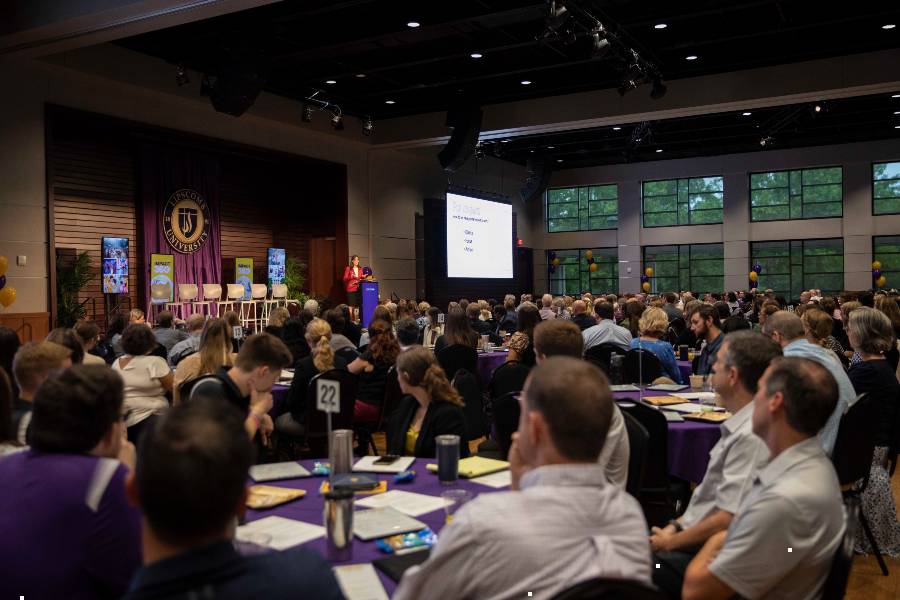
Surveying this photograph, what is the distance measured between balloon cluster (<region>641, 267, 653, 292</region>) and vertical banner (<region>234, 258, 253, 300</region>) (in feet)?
35.3

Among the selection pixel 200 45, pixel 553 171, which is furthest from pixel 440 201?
pixel 200 45

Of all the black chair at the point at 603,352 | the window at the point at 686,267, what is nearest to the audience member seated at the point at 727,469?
the black chair at the point at 603,352

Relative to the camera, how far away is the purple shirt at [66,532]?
5.36ft

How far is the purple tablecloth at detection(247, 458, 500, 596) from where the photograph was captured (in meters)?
2.08

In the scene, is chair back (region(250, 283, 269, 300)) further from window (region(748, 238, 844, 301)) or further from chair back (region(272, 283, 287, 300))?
window (region(748, 238, 844, 301))

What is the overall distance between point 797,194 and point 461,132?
10.7 meters

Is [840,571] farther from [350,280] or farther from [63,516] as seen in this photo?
[350,280]

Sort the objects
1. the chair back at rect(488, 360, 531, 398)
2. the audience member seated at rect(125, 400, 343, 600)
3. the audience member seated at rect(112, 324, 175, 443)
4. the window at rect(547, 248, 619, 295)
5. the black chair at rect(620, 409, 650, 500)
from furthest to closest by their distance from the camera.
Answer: the window at rect(547, 248, 619, 295), the chair back at rect(488, 360, 531, 398), the audience member seated at rect(112, 324, 175, 443), the black chair at rect(620, 409, 650, 500), the audience member seated at rect(125, 400, 343, 600)

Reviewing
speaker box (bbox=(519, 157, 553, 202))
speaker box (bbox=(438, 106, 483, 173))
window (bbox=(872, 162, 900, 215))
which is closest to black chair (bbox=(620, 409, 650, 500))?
speaker box (bbox=(438, 106, 483, 173))

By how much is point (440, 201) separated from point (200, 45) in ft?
25.6

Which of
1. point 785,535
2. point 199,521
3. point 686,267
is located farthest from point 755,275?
point 199,521

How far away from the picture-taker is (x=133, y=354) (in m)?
4.82

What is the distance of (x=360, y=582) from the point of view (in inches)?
73.3

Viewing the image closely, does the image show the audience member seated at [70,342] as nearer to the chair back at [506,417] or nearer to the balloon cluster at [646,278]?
the chair back at [506,417]
